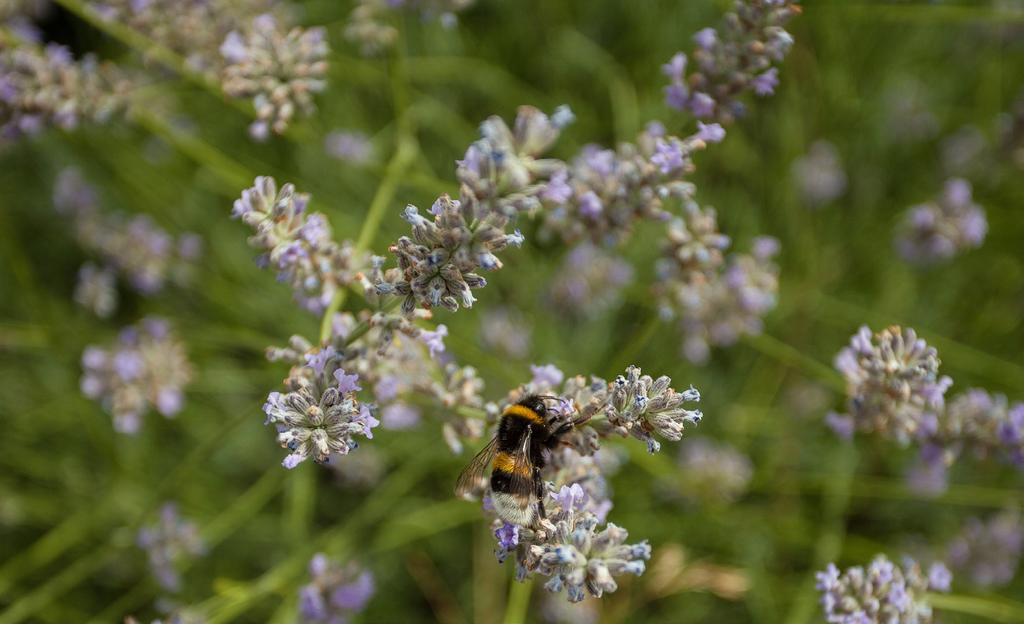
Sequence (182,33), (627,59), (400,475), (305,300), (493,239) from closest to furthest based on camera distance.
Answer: (493,239)
(305,300)
(182,33)
(400,475)
(627,59)

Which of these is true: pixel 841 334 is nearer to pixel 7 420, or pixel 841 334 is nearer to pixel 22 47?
pixel 22 47

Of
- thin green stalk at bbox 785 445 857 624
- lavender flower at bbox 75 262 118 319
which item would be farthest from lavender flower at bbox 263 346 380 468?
lavender flower at bbox 75 262 118 319

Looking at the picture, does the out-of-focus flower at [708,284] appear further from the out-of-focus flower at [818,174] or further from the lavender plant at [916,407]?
the out-of-focus flower at [818,174]

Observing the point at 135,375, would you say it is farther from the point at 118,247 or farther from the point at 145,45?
the point at 145,45

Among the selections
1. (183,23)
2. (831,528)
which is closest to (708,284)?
(831,528)

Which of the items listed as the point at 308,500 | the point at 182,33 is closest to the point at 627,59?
the point at 182,33
